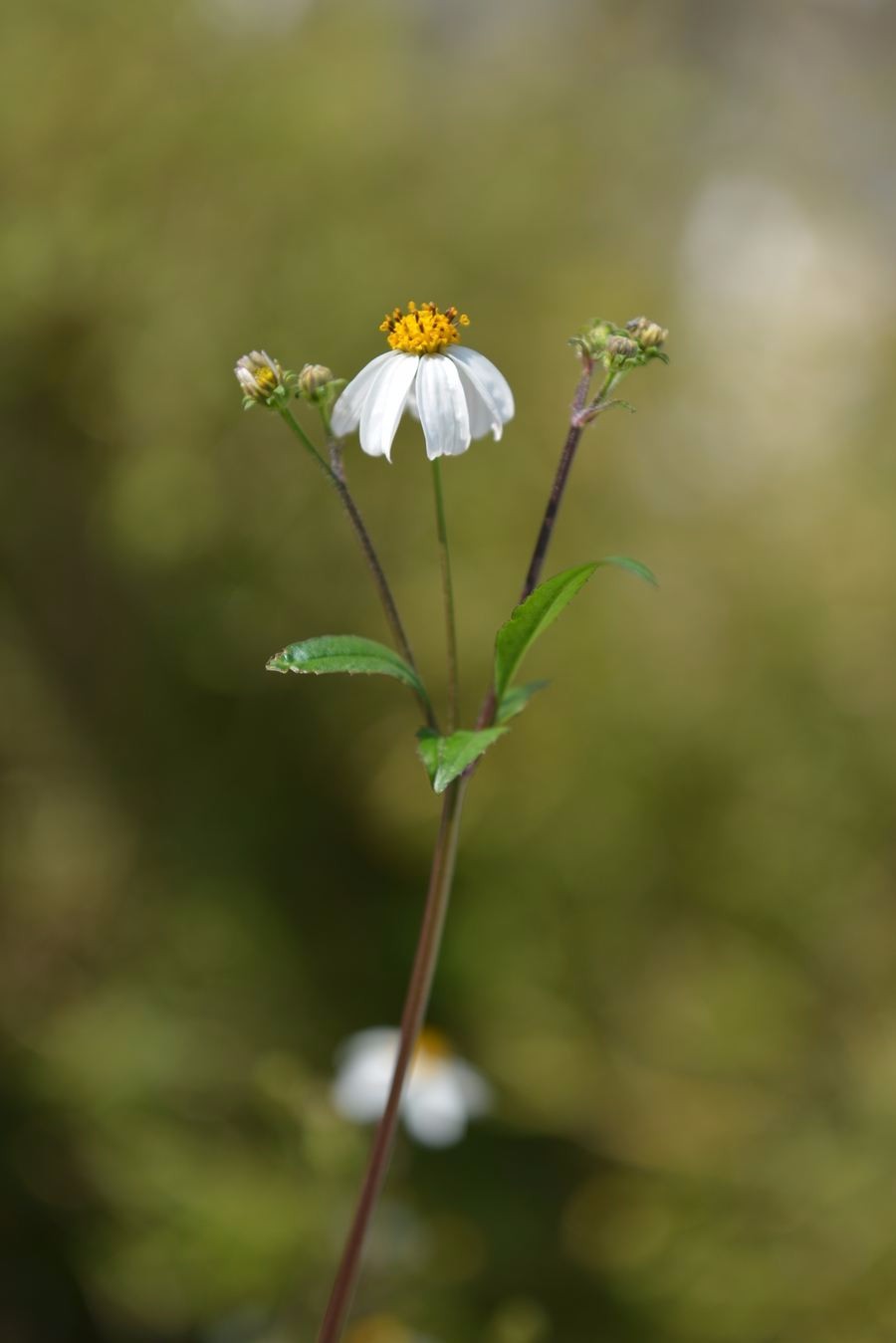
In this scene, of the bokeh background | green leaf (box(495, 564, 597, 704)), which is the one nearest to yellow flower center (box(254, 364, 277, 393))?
green leaf (box(495, 564, 597, 704))

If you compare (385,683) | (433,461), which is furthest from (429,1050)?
(433,461)

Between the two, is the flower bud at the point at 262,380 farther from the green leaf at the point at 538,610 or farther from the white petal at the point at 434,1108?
the white petal at the point at 434,1108

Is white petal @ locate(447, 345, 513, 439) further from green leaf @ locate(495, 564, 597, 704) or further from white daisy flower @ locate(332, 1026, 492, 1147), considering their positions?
white daisy flower @ locate(332, 1026, 492, 1147)

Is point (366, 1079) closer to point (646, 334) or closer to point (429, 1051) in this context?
point (429, 1051)

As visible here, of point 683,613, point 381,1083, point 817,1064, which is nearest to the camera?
point 381,1083

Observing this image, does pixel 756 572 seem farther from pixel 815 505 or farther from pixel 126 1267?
pixel 126 1267

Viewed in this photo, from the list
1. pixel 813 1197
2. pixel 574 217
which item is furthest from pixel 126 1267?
pixel 574 217

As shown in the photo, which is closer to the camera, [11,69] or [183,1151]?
[183,1151]
